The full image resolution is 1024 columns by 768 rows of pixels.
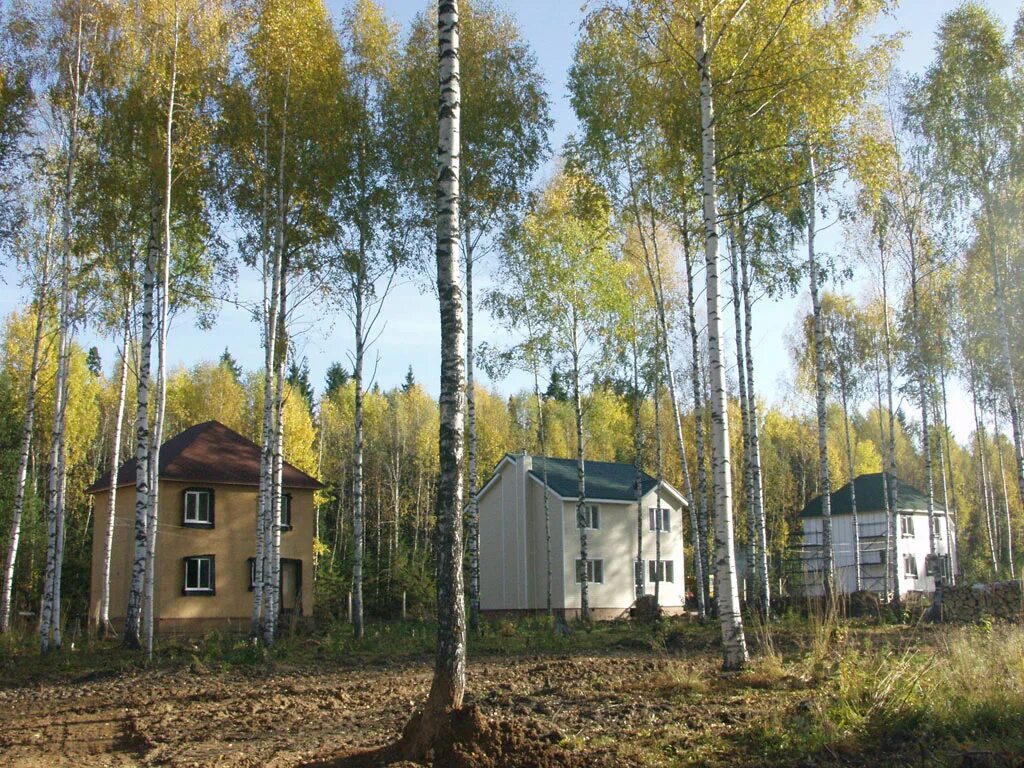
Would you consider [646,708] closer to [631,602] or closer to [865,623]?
[865,623]

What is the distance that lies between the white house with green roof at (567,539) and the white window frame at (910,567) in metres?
10.7

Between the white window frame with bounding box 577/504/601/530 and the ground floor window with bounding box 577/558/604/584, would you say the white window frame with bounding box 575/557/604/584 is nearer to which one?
the ground floor window with bounding box 577/558/604/584

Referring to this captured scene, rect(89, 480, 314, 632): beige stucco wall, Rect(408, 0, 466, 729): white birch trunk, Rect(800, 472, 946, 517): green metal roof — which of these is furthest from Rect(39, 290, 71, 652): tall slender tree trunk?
Rect(800, 472, 946, 517): green metal roof

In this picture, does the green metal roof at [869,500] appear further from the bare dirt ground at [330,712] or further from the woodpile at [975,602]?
the bare dirt ground at [330,712]

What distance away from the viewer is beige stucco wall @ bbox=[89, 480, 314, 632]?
26344 millimetres

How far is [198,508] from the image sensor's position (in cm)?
2755

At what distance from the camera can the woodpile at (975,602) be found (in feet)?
66.4

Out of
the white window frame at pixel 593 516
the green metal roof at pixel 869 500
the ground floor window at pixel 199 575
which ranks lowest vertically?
the ground floor window at pixel 199 575

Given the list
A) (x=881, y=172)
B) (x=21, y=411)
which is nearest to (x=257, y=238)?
(x=881, y=172)

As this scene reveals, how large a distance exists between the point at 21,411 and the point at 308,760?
32659mm

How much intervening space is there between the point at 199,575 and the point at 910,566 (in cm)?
3132

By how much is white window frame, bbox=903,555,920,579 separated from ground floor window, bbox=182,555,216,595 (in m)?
30.1

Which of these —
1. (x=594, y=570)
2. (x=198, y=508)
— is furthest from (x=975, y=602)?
(x=198, y=508)

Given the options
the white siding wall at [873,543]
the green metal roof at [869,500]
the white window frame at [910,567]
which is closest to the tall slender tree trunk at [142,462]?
the white siding wall at [873,543]
